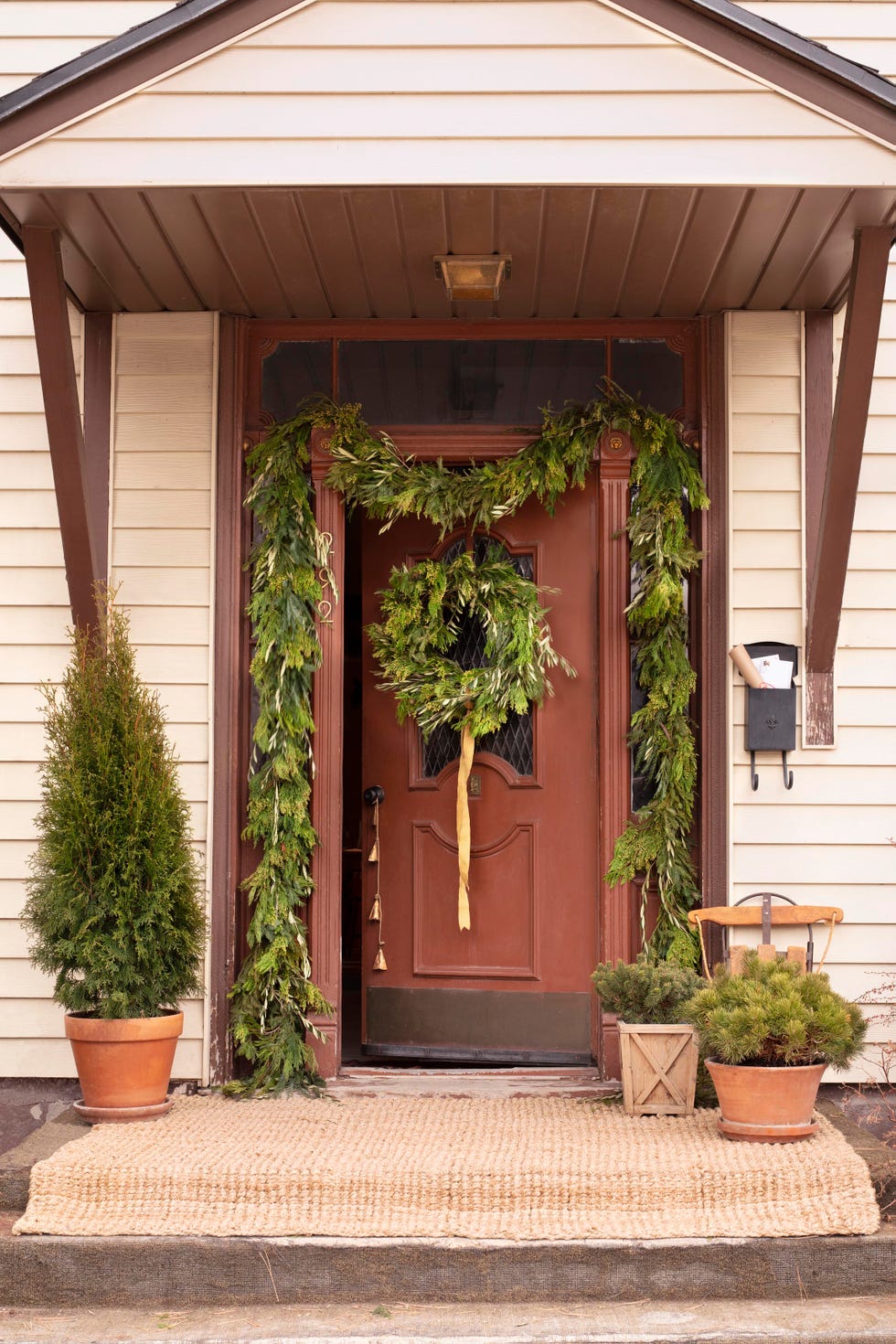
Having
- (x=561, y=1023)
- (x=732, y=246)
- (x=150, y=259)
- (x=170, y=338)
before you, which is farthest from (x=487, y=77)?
(x=561, y=1023)

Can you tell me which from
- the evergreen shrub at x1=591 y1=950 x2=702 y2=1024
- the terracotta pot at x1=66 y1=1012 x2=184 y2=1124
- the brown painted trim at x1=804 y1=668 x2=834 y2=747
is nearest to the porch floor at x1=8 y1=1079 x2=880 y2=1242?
the terracotta pot at x1=66 y1=1012 x2=184 y2=1124

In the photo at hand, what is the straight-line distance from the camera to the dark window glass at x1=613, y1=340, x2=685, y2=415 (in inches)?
206

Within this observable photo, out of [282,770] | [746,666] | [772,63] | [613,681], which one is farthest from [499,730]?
[772,63]

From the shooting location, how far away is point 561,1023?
5270 mm

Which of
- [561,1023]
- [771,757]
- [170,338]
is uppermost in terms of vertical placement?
[170,338]

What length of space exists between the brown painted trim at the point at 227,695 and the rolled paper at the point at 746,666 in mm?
1842

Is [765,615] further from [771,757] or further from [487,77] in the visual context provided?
[487,77]

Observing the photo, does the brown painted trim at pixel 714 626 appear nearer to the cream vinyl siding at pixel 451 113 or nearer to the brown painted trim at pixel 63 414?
the cream vinyl siding at pixel 451 113

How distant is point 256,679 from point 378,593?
2.15 feet

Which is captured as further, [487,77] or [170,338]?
[170,338]

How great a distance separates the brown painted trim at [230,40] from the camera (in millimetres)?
3949

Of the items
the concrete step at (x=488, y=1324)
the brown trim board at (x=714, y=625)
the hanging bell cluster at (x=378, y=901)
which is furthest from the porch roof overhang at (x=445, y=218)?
the concrete step at (x=488, y=1324)

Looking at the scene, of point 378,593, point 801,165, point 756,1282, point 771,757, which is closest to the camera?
point 756,1282

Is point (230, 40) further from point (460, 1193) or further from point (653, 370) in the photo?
point (460, 1193)
